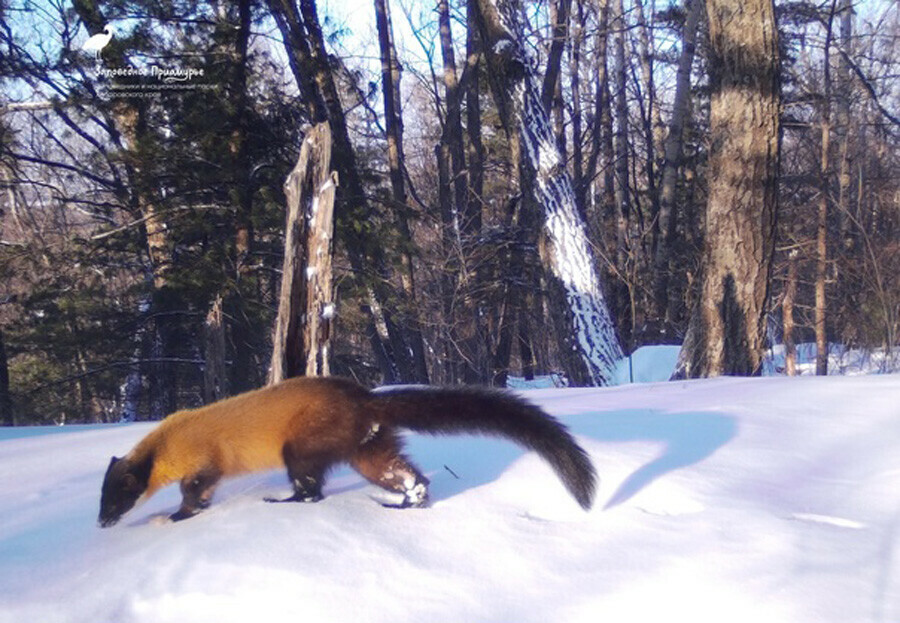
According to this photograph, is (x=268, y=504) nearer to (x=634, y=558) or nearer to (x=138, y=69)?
(x=634, y=558)

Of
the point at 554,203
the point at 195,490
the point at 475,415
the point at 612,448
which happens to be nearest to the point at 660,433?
the point at 612,448

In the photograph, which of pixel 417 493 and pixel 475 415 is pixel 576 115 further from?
pixel 417 493

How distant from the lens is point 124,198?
14.8 meters

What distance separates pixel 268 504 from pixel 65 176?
1663 centimetres

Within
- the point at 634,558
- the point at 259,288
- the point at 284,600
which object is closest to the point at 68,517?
the point at 284,600

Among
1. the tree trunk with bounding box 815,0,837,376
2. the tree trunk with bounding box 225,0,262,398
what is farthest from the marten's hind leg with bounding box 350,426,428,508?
the tree trunk with bounding box 815,0,837,376

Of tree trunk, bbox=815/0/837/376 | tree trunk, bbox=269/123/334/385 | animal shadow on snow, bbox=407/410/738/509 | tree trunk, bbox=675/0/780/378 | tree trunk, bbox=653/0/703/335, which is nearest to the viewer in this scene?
animal shadow on snow, bbox=407/410/738/509

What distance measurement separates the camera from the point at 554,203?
30.0ft

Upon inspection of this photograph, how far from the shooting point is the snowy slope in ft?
6.72

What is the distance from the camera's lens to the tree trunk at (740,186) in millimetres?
6965

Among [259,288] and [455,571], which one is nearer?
[455,571]

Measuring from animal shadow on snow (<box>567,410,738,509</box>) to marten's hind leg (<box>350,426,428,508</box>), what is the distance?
677 mm

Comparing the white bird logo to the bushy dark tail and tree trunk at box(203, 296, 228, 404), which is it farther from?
the bushy dark tail

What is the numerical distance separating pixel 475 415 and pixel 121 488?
4.09ft
